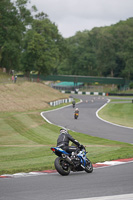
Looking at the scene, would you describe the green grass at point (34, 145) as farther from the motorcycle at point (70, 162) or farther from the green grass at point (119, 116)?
the green grass at point (119, 116)

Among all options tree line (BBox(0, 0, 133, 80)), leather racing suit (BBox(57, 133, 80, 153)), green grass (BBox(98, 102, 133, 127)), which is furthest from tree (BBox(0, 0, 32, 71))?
leather racing suit (BBox(57, 133, 80, 153))

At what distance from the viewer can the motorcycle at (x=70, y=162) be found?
11922mm

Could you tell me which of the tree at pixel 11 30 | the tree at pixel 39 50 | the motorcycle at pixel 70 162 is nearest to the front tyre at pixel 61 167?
the motorcycle at pixel 70 162

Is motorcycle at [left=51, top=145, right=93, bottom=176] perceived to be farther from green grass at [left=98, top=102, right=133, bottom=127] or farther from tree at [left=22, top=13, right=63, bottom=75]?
tree at [left=22, top=13, right=63, bottom=75]

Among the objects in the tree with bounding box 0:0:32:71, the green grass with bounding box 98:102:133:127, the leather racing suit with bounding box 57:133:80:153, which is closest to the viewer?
the leather racing suit with bounding box 57:133:80:153

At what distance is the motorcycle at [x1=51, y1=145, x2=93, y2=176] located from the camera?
11.9m

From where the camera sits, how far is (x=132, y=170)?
12742 mm

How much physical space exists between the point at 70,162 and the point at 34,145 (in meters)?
11.6

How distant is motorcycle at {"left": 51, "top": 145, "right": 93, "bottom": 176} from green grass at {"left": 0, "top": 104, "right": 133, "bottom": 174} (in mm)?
1522

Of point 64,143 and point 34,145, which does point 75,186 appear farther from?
point 34,145

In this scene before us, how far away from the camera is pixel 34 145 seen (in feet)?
76.9

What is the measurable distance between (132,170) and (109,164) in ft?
5.27

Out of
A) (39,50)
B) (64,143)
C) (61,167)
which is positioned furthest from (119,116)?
(39,50)

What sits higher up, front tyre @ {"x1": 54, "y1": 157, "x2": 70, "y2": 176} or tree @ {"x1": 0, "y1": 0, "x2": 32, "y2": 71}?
tree @ {"x1": 0, "y1": 0, "x2": 32, "y2": 71}
